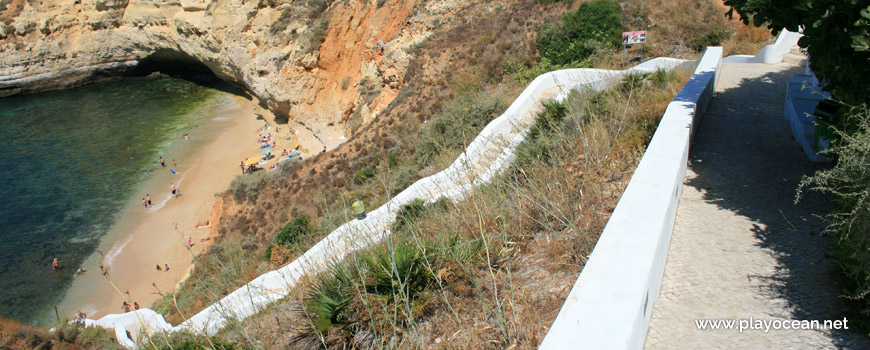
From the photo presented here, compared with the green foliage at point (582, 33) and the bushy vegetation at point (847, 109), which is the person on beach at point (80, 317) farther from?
the green foliage at point (582, 33)

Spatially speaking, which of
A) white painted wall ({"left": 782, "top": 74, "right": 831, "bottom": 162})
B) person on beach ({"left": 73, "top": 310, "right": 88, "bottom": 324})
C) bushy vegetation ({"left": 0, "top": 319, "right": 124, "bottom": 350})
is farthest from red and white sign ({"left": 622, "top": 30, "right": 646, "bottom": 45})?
person on beach ({"left": 73, "top": 310, "right": 88, "bottom": 324})

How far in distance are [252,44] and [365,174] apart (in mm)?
20519

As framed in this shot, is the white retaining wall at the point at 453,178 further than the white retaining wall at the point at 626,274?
Yes

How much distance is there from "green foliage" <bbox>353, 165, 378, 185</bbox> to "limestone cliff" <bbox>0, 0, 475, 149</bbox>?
8.18m

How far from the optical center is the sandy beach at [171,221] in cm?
1681

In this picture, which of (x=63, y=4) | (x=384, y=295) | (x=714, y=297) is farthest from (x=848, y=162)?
(x=63, y=4)

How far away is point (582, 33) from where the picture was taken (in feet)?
60.8

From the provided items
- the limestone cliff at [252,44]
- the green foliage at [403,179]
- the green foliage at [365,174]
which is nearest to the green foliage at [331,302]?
the green foliage at [403,179]

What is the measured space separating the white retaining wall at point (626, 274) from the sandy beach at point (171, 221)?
9.69m

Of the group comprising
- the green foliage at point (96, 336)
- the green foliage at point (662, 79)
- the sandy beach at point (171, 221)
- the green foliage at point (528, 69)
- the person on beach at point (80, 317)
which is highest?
the green foliage at point (662, 79)

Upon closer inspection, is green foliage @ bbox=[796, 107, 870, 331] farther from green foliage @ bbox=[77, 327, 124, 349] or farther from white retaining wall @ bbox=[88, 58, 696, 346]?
green foliage @ bbox=[77, 327, 124, 349]

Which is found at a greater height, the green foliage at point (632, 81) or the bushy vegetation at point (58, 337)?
the green foliage at point (632, 81)

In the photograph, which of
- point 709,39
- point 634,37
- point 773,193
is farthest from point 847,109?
point 709,39

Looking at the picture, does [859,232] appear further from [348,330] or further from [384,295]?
[348,330]
